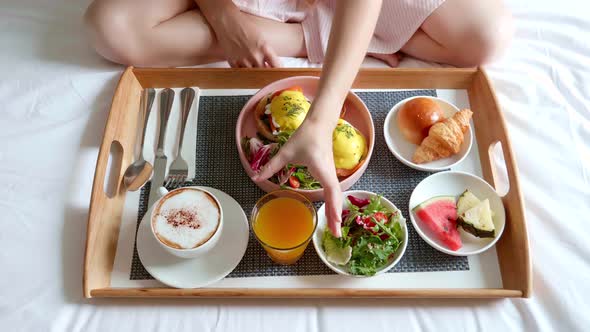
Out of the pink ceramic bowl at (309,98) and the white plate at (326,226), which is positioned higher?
the pink ceramic bowl at (309,98)

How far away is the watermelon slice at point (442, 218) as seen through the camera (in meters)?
1.06

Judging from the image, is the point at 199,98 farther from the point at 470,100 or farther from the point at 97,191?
the point at 470,100

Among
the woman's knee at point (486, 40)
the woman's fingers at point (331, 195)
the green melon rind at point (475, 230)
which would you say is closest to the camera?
the woman's fingers at point (331, 195)

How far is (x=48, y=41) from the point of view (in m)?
1.47

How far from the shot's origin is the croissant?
1164 mm

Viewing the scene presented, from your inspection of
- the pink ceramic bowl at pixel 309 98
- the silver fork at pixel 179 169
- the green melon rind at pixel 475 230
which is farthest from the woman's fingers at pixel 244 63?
the green melon rind at pixel 475 230

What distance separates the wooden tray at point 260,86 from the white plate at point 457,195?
0.03 m

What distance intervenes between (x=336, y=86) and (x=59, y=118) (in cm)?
84

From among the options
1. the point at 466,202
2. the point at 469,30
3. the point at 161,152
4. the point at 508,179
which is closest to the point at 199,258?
the point at 161,152

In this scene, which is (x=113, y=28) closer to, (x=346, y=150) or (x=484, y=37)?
(x=346, y=150)

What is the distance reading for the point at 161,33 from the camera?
132 centimetres

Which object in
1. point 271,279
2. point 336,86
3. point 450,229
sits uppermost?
point 336,86

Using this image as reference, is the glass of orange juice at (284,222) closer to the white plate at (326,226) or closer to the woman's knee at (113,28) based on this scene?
the white plate at (326,226)

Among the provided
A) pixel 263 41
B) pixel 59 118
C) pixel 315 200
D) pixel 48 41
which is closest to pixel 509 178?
pixel 315 200
